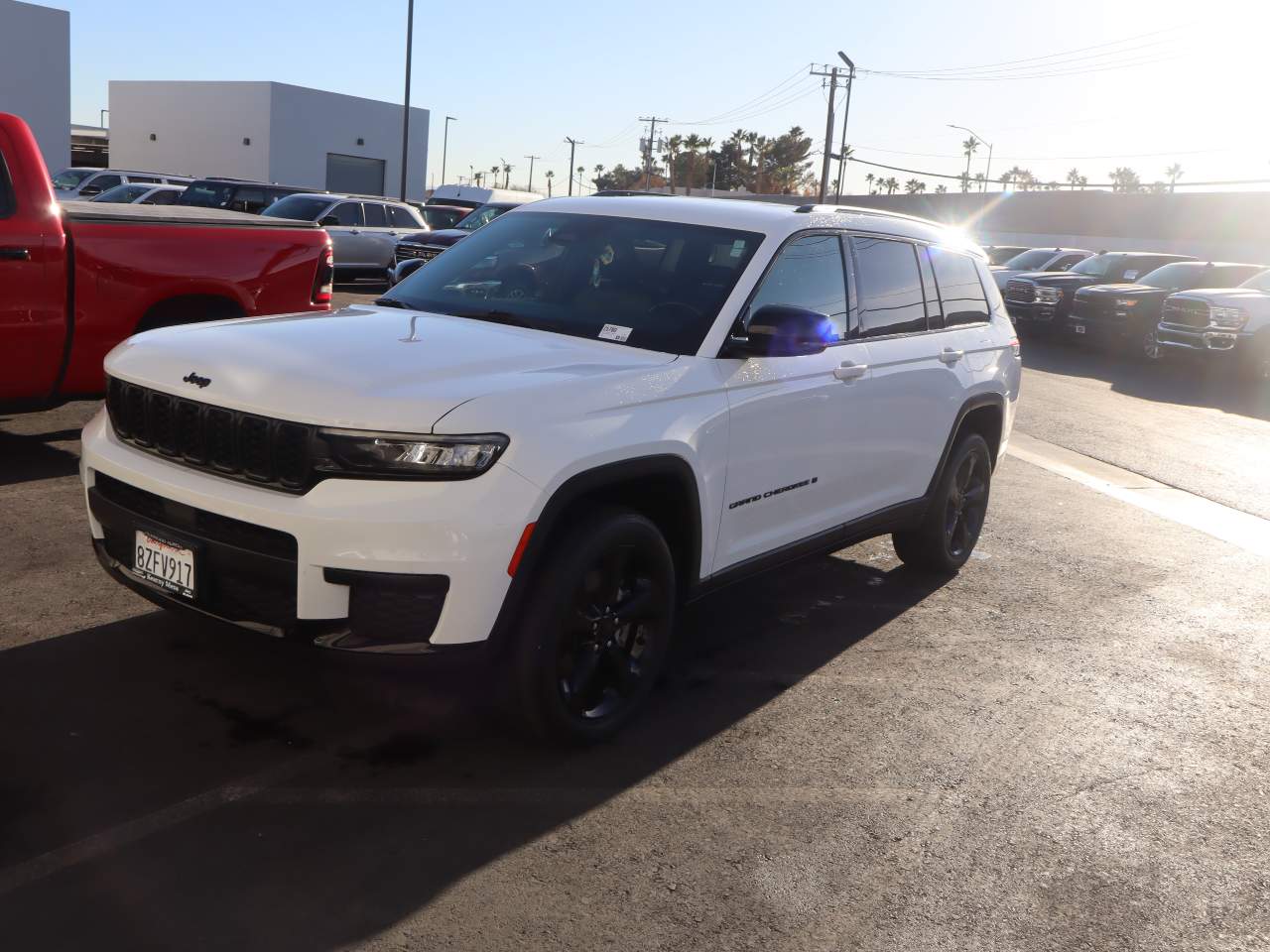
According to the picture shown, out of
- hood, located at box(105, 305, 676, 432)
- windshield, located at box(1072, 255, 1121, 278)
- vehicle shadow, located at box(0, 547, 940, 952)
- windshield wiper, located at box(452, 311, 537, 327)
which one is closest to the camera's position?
vehicle shadow, located at box(0, 547, 940, 952)

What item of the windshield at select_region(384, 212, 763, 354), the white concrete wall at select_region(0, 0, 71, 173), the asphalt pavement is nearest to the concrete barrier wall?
the white concrete wall at select_region(0, 0, 71, 173)

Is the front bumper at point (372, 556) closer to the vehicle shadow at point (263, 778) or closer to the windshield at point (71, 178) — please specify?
the vehicle shadow at point (263, 778)

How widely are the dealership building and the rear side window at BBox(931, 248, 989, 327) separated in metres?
50.4

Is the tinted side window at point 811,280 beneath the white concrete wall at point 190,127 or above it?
beneath

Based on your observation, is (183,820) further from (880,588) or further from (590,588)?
(880,588)

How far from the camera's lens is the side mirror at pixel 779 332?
14.6 feet

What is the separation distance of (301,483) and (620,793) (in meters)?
1.37

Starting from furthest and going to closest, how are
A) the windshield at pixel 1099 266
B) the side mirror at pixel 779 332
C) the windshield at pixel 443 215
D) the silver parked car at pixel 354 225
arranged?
the windshield at pixel 443 215 < the windshield at pixel 1099 266 < the silver parked car at pixel 354 225 < the side mirror at pixel 779 332

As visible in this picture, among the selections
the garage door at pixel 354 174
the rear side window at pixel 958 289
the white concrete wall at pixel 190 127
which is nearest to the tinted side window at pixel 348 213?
the rear side window at pixel 958 289

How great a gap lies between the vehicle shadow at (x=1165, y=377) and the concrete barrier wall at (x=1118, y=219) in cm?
1853

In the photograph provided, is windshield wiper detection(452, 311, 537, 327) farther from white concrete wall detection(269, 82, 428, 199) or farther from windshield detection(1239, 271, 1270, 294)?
white concrete wall detection(269, 82, 428, 199)

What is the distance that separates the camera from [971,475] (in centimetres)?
673

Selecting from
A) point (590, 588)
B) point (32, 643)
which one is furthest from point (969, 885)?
point (32, 643)

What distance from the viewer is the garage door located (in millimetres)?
55625
